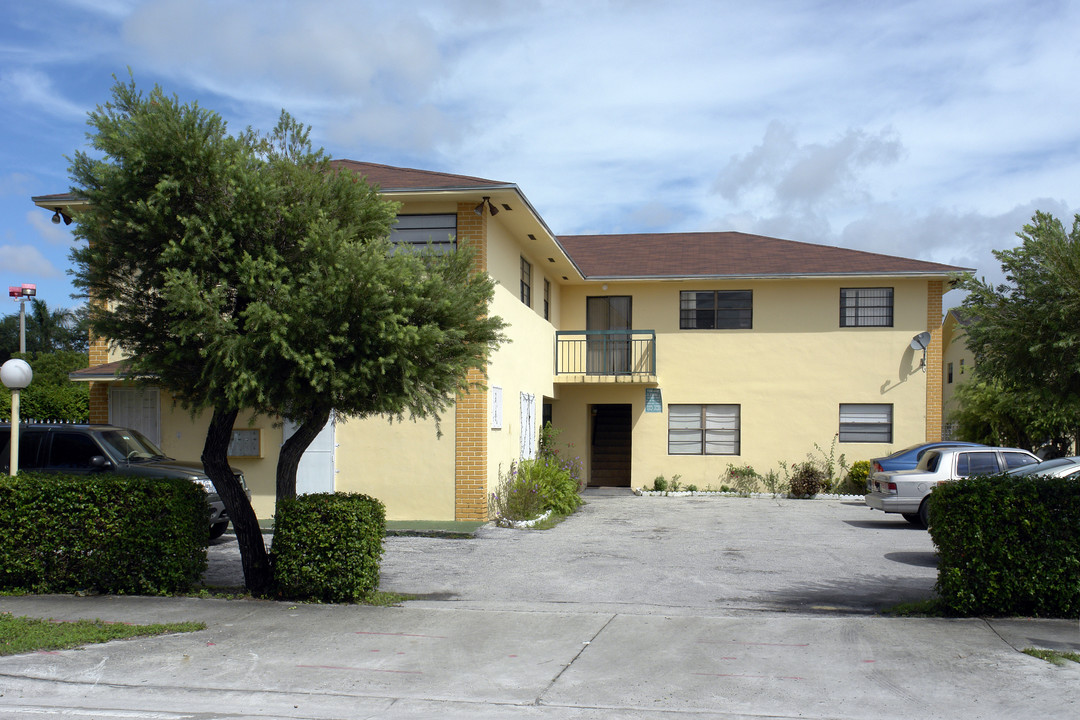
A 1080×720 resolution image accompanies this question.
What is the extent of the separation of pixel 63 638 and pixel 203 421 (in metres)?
9.42

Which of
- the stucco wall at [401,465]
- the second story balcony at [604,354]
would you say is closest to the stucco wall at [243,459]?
the stucco wall at [401,465]

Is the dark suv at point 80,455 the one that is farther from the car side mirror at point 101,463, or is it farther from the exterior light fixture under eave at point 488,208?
the exterior light fixture under eave at point 488,208

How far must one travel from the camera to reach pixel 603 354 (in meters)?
23.5

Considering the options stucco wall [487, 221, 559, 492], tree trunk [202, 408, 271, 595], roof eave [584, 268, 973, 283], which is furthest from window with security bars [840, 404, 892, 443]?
tree trunk [202, 408, 271, 595]

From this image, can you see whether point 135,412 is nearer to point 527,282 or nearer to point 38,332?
point 527,282

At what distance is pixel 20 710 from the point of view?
5.82 m

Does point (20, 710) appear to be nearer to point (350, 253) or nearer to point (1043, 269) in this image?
point (350, 253)

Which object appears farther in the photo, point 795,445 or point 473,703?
point 795,445

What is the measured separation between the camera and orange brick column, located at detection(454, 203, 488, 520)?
49.3 feet

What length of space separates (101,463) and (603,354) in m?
13.2

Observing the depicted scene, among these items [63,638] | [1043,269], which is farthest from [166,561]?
[1043,269]

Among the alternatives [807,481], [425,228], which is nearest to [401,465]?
[425,228]

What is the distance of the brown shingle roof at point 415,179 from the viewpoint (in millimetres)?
14455

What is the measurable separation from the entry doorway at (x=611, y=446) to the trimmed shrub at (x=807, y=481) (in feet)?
14.9
